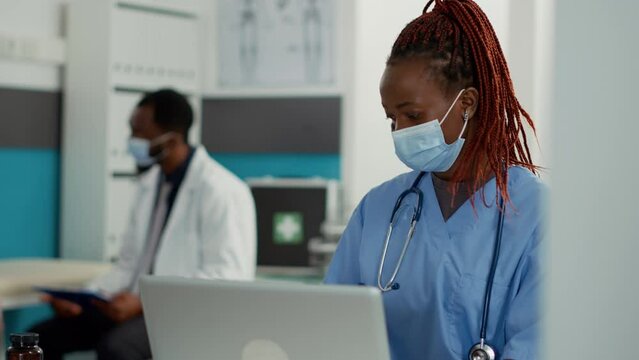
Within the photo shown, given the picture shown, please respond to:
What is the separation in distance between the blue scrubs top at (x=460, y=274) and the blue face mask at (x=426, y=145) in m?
0.07

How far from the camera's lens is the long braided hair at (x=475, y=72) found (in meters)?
1.41

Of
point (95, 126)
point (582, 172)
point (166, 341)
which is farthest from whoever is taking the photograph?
point (95, 126)

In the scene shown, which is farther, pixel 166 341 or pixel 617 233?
pixel 166 341

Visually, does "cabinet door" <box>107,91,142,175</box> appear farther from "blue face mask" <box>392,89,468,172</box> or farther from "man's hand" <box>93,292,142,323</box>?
"blue face mask" <box>392,89,468,172</box>

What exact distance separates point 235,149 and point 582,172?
11.8 feet

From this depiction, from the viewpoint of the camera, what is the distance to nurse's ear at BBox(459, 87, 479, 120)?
142cm

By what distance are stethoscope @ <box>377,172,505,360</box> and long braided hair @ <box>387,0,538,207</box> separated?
67 mm

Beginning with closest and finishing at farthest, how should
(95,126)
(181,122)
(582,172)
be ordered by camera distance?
(582,172)
(181,122)
(95,126)

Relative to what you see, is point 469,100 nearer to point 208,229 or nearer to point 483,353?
point 483,353

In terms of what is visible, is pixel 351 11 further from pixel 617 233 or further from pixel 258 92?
pixel 617 233

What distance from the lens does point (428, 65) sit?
1.40 m

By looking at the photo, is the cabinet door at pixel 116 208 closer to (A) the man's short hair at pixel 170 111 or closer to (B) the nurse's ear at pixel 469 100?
(A) the man's short hair at pixel 170 111

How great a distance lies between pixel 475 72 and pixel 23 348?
77cm

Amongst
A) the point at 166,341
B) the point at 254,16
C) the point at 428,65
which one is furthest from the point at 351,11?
the point at 166,341
